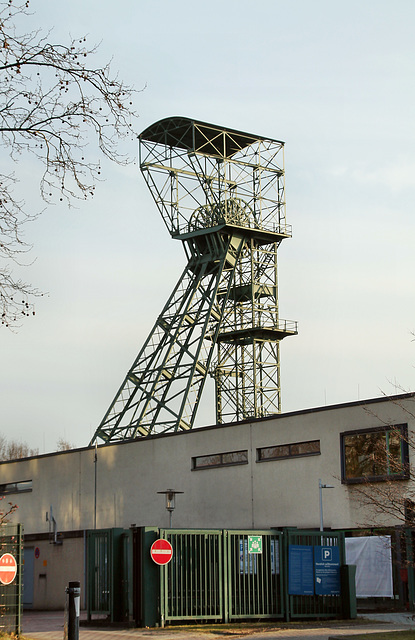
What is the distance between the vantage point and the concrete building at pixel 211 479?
29266mm

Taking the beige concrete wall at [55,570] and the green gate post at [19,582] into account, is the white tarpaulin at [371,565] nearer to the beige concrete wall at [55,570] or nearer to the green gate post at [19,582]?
the beige concrete wall at [55,570]

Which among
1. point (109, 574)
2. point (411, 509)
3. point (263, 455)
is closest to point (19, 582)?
point (109, 574)

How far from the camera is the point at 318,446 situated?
30812 mm

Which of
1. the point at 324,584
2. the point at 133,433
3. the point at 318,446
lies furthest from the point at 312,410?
the point at 133,433

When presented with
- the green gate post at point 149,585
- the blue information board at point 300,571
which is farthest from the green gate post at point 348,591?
the green gate post at point 149,585

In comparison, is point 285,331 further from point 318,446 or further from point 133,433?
point 318,446

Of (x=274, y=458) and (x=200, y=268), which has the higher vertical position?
(x=200, y=268)

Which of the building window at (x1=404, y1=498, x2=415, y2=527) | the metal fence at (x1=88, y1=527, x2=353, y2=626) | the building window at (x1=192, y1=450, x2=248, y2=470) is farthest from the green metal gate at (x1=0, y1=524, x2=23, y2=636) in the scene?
the building window at (x1=192, y1=450, x2=248, y2=470)

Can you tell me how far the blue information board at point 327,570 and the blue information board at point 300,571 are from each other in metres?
0.16

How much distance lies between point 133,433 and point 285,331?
10.5 metres

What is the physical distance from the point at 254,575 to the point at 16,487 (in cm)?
2365

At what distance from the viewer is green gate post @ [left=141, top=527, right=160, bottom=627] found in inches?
818

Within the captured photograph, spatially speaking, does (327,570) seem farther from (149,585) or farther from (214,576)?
(149,585)

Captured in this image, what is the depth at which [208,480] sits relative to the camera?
34719 mm
